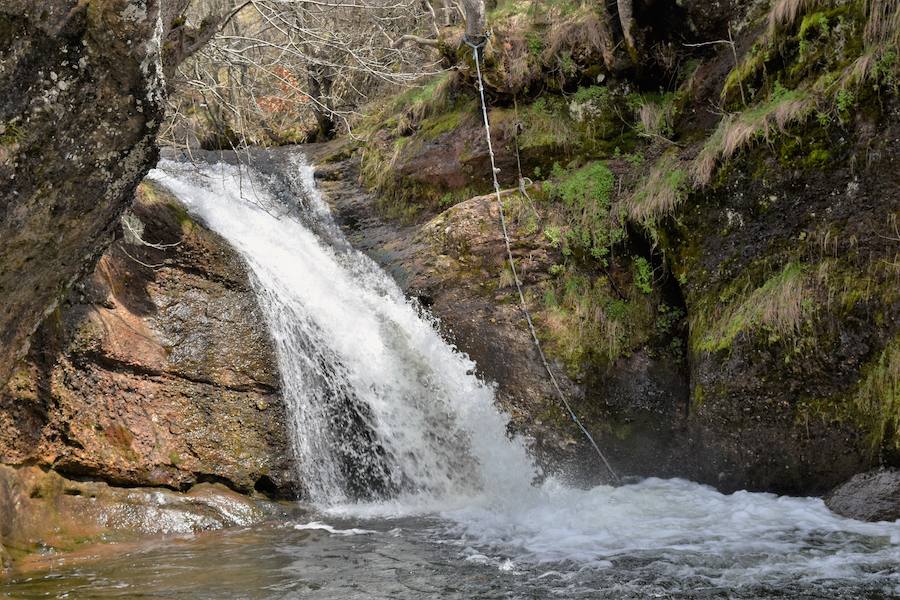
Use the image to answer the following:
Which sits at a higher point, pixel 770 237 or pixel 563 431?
pixel 770 237

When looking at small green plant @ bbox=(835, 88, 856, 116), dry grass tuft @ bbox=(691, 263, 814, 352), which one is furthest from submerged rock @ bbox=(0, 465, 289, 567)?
small green plant @ bbox=(835, 88, 856, 116)

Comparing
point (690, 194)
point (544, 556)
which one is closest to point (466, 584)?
point (544, 556)

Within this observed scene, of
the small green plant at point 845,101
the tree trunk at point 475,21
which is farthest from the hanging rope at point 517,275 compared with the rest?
the small green plant at point 845,101

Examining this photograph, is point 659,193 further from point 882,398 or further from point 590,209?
point 882,398

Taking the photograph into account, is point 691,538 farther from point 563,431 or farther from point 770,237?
point 770,237

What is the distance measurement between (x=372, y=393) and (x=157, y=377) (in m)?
1.97

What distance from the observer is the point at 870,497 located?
4770 millimetres

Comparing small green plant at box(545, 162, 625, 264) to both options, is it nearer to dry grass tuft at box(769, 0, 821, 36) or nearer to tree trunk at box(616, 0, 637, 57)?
tree trunk at box(616, 0, 637, 57)

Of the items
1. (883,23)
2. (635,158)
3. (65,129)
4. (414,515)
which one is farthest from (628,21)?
(65,129)

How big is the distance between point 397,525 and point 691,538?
223 centimetres

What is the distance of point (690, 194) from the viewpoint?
643cm

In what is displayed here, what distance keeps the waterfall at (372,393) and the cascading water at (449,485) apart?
0.01 metres

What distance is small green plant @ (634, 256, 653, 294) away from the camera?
22.6 feet

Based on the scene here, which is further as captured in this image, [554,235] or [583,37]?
[583,37]
